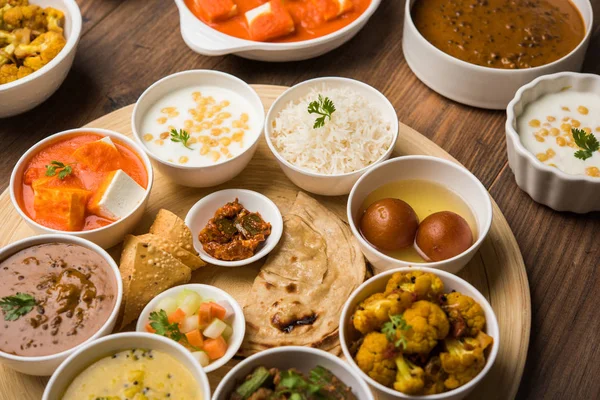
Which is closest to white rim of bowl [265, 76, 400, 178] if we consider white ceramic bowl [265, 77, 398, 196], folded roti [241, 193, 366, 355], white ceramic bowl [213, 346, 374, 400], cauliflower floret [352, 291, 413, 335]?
white ceramic bowl [265, 77, 398, 196]

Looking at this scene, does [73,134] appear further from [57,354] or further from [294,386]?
[294,386]

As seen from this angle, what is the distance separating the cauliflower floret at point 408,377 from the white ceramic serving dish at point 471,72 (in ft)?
6.83

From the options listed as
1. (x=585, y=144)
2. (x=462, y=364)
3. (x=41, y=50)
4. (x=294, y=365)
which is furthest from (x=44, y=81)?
(x=585, y=144)

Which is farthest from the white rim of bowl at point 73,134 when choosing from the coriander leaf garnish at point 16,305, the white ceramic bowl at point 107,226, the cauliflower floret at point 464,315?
the cauliflower floret at point 464,315

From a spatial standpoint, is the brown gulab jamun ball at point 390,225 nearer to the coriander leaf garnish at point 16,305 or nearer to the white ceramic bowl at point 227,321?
the white ceramic bowl at point 227,321

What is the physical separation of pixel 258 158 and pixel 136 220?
87cm

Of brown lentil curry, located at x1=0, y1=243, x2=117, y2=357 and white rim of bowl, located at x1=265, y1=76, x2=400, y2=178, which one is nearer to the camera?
brown lentil curry, located at x1=0, y1=243, x2=117, y2=357

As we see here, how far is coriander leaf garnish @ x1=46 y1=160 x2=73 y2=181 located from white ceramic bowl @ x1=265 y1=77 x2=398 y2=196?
1115 mm

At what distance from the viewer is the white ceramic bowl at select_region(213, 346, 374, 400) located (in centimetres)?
278

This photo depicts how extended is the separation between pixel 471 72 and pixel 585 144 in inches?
32.4

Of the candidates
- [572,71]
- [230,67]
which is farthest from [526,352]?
[230,67]

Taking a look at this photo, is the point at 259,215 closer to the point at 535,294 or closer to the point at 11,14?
the point at 535,294

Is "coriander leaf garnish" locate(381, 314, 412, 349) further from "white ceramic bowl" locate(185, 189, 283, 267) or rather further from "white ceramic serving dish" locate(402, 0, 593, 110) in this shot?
"white ceramic serving dish" locate(402, 0, 593, 110)

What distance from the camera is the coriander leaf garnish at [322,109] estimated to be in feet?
12.5
